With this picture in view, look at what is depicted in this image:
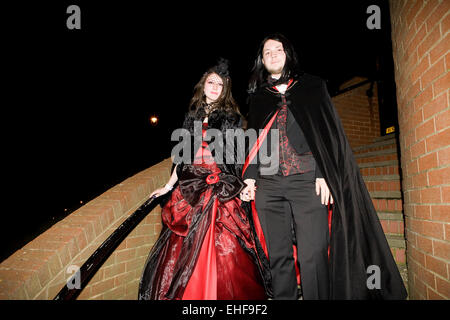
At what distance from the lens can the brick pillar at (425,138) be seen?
1.37 meters

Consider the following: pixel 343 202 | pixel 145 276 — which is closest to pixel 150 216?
pixel 145 276

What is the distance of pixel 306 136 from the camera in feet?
6.26

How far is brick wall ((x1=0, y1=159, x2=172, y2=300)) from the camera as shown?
1637mm

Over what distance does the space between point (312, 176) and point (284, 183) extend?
0.72 feet

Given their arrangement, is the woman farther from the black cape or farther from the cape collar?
the black cape

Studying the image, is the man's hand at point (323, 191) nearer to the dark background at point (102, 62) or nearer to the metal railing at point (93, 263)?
the metal railing at point (93, 263)

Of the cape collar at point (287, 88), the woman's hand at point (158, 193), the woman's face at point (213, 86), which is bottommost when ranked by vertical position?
the woman's hand at point (158, 193)

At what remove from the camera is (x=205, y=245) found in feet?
6.48

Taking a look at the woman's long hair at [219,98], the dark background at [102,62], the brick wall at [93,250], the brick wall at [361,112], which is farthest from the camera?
the brick wall at [361,112]

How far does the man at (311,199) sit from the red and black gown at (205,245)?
21 cm

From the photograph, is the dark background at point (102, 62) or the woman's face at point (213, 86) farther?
the dark background at point (102, 62)

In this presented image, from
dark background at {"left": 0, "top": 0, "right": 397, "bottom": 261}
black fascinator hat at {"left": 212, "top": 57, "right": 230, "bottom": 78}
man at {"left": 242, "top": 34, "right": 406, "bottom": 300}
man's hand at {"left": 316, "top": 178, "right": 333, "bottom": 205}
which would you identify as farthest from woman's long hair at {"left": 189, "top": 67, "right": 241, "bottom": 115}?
dark background at {"left": 0, "top": 0, "right": 397, "bottom": 261}

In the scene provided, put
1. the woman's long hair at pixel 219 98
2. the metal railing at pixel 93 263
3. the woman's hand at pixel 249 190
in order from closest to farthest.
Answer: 1. the metal railing at pixel 93 263
2. the woman's hand at pixel 249 190
3. the woman's long hair at pixel 219 98

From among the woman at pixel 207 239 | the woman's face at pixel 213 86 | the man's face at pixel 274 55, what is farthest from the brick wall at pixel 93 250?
the man's face at pixel 274 55
